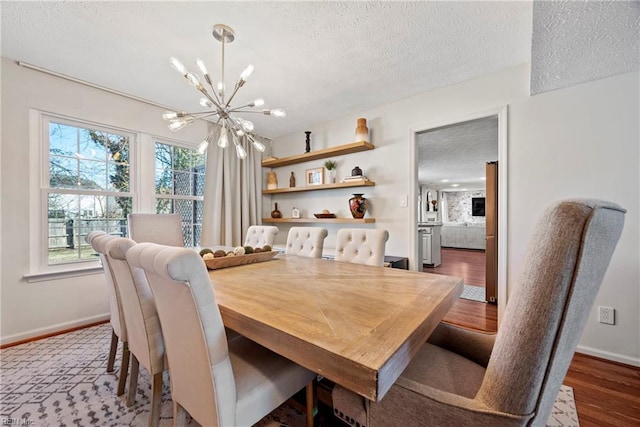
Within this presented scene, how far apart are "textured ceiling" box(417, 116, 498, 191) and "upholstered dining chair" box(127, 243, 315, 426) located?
109 inches

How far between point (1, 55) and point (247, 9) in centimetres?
231

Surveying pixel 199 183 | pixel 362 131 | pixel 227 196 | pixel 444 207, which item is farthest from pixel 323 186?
pixel 444 207

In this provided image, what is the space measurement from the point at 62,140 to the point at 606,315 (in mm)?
5039

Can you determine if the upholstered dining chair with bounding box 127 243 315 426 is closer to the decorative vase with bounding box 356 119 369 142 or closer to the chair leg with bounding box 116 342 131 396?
the chair leg with bounding box 116 342 131 396

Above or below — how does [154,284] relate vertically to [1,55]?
below

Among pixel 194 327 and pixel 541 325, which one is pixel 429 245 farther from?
pixel 194 327

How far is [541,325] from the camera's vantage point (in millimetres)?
571

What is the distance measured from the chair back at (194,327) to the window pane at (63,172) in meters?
2.52

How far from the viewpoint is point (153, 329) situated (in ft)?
3.99

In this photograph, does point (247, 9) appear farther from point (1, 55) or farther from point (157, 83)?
point (1, 55)

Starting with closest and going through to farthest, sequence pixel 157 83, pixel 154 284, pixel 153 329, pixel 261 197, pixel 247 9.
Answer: pixel 154 284 < pixel 153 329 < pixel 247 9 < pixel 157 83 < pixel 261 197

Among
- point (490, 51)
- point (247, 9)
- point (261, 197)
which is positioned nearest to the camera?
point (247, 9)

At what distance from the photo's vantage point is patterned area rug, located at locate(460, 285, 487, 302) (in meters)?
3.38

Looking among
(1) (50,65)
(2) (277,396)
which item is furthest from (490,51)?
(1) (50,65)
